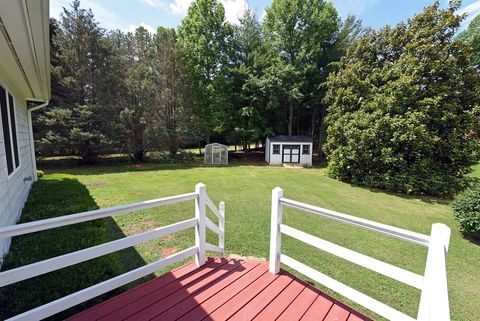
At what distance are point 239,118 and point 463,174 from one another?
614 inches

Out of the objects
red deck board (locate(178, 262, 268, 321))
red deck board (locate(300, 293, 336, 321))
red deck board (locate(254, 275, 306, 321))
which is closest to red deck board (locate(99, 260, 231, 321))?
red deck board (locate(178, 262, 268, 321))

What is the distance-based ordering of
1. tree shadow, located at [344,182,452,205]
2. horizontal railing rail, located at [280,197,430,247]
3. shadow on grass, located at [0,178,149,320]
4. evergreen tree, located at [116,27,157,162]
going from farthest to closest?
evergreen tree, located at [116,27,157,162] < tree shadow, located at [344,182,452,205] < shadow on grass, located at [0,178,149,320] < horizontal railing rail, located at [280,197,430,247]

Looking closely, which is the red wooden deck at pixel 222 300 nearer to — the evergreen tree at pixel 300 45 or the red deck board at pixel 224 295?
the red deck board at pixel 224 295

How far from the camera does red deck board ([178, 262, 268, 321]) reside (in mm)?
1997

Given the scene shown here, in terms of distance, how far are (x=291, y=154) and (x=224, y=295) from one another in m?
16.5

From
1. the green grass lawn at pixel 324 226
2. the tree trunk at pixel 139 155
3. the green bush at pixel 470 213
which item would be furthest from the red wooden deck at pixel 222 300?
the tree trunk at pixel 139 155

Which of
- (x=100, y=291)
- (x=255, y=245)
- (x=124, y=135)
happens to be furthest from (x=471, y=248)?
(x=124, y=135)

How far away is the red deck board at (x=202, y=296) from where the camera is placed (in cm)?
197

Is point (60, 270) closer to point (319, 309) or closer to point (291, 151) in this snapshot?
point (319, 309)

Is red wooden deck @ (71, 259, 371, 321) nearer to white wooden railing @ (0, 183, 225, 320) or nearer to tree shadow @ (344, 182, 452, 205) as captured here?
white wooden railing @ (0, 183, 225, 320)

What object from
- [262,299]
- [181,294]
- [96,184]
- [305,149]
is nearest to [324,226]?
[262,299]

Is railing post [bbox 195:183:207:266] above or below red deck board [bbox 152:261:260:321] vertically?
above

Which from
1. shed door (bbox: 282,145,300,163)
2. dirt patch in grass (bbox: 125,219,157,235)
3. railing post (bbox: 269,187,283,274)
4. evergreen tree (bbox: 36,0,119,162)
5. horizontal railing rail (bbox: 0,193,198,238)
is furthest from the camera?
shed door (bbox: 282,145,300,163)

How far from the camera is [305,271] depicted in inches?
97.1
